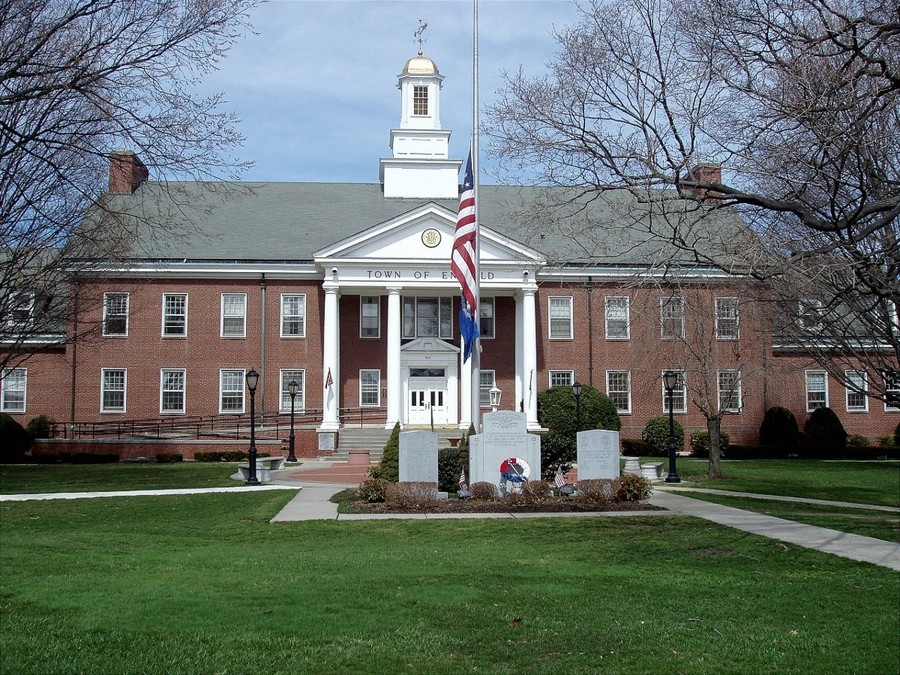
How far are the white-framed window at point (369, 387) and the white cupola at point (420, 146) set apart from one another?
1040 centimetres

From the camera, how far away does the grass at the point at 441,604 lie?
7.69 metres

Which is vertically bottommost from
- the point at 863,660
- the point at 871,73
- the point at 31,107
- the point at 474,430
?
the point at 863,660

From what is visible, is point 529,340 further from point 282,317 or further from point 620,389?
point 282,317

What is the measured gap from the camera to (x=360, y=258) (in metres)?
39.6

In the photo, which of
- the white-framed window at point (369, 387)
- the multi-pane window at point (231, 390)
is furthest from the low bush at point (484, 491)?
the multi-pane window at point (231, 390)

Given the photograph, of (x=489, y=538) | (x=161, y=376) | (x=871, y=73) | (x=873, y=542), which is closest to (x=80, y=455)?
(x=161, y=376)

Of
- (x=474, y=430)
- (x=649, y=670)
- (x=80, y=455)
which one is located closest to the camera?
(x=649, y=670)

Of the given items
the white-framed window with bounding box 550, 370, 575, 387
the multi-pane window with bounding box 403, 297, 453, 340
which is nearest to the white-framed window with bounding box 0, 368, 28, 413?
the multi-pane window with bounding box 403, 297, 453, 340

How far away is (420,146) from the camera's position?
46.8 metres

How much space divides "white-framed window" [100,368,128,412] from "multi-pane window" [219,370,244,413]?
442cm

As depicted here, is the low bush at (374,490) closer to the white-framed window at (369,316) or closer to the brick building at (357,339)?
the brick building at (357,339)

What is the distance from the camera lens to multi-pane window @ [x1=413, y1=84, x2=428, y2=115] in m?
47.2

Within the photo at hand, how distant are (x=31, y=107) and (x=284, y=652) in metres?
14.7

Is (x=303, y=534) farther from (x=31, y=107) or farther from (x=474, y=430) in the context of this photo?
(x=31, y=107)
